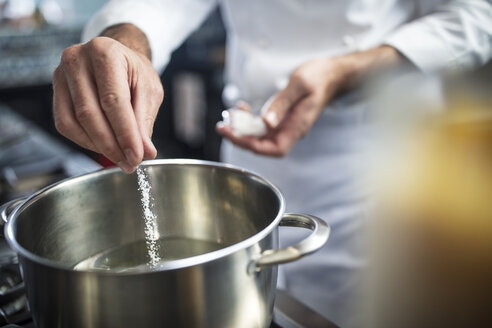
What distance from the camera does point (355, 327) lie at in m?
0.96

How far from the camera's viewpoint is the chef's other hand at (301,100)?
854mm

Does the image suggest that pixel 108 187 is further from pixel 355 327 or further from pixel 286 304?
pixel 355 327

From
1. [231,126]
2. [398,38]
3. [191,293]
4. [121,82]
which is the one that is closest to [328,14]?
[398,38]

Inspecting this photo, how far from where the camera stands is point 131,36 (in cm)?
79

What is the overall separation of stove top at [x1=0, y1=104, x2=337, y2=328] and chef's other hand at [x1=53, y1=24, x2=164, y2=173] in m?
0.21

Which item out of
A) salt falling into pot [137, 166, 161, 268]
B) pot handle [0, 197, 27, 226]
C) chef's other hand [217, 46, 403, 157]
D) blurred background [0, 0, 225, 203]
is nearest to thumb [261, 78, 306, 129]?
chef's other hand [217, 46, 403, 157]

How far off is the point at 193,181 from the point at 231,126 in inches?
12.3

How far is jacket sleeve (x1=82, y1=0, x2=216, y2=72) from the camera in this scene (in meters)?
0.85

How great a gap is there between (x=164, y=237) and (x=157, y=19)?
1.61ft

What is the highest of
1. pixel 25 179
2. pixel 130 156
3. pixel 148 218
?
pixel 130 156

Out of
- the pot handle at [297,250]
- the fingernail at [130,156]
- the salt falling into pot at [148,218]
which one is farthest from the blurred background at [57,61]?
the pot handle at [297,250]

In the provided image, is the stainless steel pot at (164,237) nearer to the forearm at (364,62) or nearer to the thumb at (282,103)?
the thumb at (282,103)

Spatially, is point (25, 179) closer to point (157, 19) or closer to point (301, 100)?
point (157, 19)

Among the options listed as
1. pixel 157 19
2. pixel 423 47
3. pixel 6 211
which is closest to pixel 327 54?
pixel 423 47
